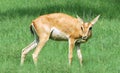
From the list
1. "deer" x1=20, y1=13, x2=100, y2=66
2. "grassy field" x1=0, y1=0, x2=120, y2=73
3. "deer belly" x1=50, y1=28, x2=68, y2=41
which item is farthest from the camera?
"deer belly" x1=50, y1=28, x2=68, y2=41

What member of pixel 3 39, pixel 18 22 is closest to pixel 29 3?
pixel 18 22

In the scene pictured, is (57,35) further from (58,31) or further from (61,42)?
(61,42)

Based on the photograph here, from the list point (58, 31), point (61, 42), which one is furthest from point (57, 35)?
point (61, 42)

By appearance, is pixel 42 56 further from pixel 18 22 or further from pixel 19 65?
pixel 18 22

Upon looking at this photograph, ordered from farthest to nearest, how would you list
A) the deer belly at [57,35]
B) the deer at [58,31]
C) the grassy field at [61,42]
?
the deer belly at [57,35] < the deer at [58,31] < the grassy field at [61,42]

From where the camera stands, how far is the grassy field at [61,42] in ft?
36.3

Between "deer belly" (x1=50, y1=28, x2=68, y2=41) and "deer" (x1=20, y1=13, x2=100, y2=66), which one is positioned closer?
"deer" (x1=20, y1=13, x2=100, y2=66)

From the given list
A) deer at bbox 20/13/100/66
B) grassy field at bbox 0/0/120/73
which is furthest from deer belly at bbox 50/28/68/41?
grassy field at bbox 0/0/120/73

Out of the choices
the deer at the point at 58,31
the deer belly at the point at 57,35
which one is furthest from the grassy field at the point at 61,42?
the deer belly at the point at 57,35

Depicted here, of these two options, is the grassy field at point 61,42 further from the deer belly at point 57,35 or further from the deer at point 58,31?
the deer belly at point 57,35

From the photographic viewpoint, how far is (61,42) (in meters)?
14.6

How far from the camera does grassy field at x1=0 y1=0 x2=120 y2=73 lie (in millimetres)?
11062

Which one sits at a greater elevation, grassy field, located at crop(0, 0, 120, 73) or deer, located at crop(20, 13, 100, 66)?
deer, located at crop(20, 13, 100, 66)

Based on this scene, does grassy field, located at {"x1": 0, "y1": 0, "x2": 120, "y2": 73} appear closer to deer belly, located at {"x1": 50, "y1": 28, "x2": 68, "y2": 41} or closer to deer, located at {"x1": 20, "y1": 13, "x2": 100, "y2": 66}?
deer, located at {"x1": 20, "y1": 13, "x2": 100, "y2": 66}
